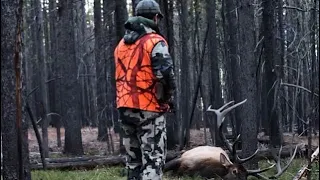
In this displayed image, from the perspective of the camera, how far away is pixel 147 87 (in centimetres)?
520

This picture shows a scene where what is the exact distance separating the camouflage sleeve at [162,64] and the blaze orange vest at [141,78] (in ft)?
0.16

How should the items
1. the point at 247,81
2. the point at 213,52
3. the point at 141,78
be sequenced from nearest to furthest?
1. the point at 141,78
2. the point at 247,81
3. the point at 213,52

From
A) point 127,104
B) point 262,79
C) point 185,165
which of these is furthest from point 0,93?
point 262,79

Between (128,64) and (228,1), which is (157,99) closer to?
(128,64)

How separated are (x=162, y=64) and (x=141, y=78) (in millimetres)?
278

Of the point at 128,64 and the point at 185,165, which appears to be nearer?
the point at 128,64

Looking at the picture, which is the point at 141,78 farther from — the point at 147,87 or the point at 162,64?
the point at 162,64

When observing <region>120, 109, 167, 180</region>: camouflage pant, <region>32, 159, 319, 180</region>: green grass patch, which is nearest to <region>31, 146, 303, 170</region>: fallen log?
<region>32, 159, 319, 180</region>: green grass patch

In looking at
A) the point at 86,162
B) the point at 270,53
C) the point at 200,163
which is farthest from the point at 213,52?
the point at 200,163

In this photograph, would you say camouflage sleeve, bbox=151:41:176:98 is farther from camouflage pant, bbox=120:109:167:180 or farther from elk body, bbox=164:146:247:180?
elk body, bbox=164:146:247:180

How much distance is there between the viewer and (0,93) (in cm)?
542

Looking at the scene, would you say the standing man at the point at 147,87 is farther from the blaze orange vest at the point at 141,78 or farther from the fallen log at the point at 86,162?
the fallen log at the point at 86,162

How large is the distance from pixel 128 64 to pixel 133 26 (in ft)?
1.31

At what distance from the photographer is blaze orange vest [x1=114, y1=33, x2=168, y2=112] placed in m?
5.19
